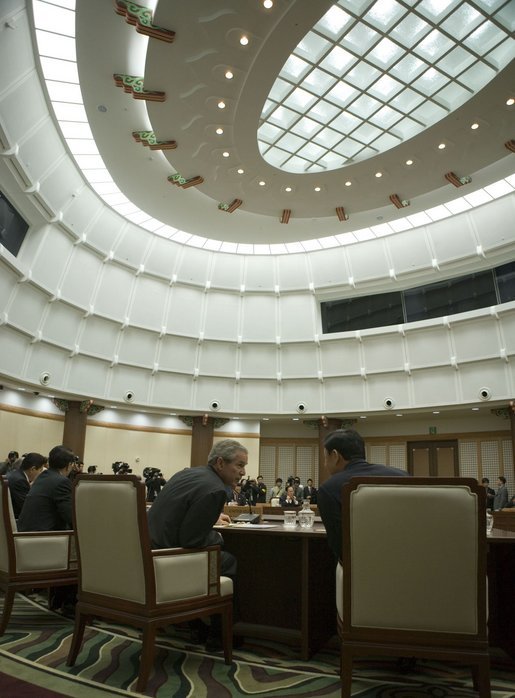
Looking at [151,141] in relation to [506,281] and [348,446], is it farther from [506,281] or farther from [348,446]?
[506,281]

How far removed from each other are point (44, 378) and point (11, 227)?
16.9 ft

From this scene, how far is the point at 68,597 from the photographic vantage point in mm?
4613

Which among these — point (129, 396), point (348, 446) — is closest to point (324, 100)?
point (348, 446)

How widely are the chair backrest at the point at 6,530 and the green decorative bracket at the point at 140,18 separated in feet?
27.0

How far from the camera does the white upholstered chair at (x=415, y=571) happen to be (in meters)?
2.39

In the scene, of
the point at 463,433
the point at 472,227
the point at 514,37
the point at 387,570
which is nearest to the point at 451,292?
the point at 472,227

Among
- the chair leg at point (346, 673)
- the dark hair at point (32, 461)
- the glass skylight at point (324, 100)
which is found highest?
the glass skylight at point (324, 100)

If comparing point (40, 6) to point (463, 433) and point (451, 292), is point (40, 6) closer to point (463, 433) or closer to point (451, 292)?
point (451, 292)

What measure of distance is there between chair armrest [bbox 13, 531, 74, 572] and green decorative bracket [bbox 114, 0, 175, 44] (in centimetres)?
854

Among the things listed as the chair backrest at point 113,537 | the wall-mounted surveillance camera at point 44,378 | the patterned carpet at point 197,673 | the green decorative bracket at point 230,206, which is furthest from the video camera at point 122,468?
the green decorative bracket at point 230,206

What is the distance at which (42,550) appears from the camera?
13.7 feet

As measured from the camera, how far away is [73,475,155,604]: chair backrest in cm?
299

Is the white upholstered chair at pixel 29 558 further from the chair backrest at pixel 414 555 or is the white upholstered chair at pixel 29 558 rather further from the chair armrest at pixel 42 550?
the chair backrest at pixel 414 555

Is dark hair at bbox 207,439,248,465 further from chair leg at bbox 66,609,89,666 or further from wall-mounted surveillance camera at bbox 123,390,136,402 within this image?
wall-mounted surveillance camera at bbox 123,390,136,402
